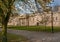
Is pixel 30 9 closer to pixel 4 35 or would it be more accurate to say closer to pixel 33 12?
pixel 33 12

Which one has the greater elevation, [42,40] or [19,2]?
[19,2]

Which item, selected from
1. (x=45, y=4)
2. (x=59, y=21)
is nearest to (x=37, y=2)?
(x=45, y=4)

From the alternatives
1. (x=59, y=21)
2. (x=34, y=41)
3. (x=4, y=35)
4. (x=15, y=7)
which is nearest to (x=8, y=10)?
(x=15, y=7)

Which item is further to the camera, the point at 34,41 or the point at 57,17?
the point at 57,17

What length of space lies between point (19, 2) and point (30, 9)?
1041 mm

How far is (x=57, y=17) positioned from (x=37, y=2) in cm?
3798

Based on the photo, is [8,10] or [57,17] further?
[57,17]

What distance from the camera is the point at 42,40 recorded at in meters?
24.2

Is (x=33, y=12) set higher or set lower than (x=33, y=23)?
higher

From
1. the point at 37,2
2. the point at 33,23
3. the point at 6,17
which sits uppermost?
the point at 37,2

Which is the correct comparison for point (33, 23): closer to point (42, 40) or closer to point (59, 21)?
point (59, 21)

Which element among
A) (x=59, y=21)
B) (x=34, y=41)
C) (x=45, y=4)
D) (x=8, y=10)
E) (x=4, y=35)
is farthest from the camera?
(x=59, y=21)

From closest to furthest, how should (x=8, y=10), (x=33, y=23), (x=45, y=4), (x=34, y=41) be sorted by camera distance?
(x=8, y=10), (x=45, y=4), (x=34, y=41), (x=33, y=23)

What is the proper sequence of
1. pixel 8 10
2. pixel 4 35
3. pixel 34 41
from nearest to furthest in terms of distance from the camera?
pixel 8 10
pixel 4 35
pixel 34 41
